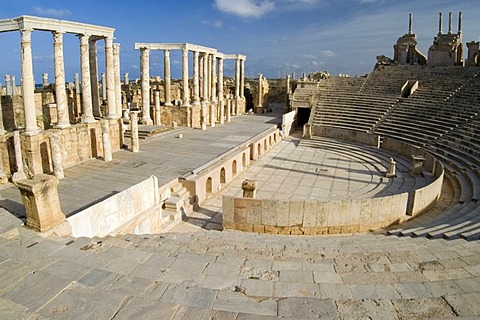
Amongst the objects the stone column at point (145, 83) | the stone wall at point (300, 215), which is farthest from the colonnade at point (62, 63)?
the stone wall at point (300, 215)

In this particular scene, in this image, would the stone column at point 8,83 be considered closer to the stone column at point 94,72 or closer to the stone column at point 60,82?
the stone column at point 94,72

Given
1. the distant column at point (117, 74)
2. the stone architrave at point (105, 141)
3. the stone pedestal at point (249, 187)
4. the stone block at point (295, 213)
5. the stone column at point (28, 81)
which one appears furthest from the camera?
the distant column at point (117, 74)

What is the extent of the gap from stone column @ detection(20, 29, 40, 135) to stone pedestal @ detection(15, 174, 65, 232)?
17.0 ft

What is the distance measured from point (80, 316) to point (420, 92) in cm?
2671

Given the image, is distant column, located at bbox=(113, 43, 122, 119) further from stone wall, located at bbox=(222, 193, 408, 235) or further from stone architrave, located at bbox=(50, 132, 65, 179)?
stone wall, located at bbox=(222, 193, 408, 235)

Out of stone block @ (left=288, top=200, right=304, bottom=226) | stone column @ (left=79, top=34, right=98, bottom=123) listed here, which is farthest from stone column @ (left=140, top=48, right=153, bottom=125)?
stone block @ (left=288, top=200, right=304, bottom=226)

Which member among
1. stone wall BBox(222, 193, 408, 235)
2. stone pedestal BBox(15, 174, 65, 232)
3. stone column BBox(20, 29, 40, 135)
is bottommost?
stone wall BBox(222, 193, 408, 235)

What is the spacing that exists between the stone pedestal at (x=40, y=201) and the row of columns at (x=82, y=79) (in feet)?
17.2

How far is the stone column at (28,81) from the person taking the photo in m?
10.8

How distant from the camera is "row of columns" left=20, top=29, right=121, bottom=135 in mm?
10938

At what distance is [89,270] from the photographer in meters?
4.91

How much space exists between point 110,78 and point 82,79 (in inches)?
59.4

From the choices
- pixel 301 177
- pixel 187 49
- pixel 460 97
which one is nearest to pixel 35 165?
pixel 301 177

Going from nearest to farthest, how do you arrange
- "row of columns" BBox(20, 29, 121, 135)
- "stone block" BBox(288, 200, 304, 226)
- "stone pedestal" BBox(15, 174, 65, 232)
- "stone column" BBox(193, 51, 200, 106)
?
"stone pedestal" BBox(15, 174, 65, 232) < "stone block" BBox(288, 200, 304, 226) < "row of columns" BBox(20, 29, 121, 135) < "stone column" BBox(193, 51, 200, 106)
